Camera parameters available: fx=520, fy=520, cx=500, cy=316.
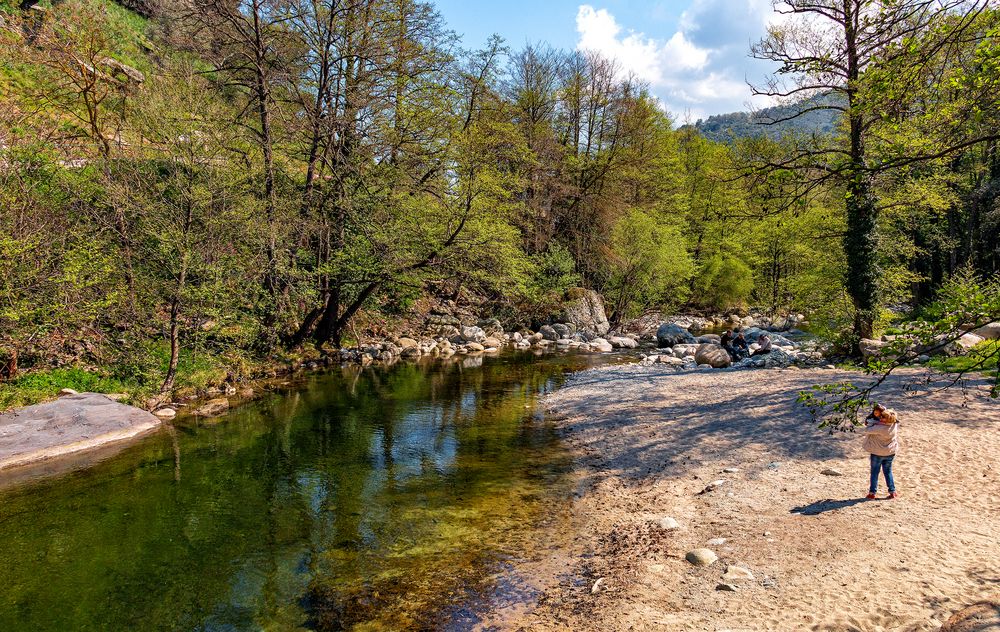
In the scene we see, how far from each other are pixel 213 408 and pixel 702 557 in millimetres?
13421

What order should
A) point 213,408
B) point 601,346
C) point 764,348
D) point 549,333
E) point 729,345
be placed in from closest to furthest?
point 213,408 → point 764,348 → point 729,345 → point 601,346 → point 549,333

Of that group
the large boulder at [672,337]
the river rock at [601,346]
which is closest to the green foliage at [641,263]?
the large boulder at [672,337]

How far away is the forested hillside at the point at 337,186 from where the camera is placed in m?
11.6

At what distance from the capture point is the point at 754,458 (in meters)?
9.52

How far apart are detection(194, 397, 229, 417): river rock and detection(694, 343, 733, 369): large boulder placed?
16490 mm

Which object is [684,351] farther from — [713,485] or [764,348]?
[713,485]

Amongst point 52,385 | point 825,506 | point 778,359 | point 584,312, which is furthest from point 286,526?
point 584,312

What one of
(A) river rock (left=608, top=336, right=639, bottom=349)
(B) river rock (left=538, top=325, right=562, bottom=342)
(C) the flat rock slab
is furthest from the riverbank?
(B) river rock (left=538, top=325, right=562, bottom=342)

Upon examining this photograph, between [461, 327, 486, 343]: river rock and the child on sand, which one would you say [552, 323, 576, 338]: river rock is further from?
the child on sand

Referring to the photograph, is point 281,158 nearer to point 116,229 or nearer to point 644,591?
point 116,229

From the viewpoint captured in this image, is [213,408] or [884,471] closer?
[884,471]

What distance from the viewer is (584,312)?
105 ft

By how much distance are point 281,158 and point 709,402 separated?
17410 millimetres

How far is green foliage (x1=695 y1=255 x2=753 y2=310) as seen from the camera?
3925 cm
